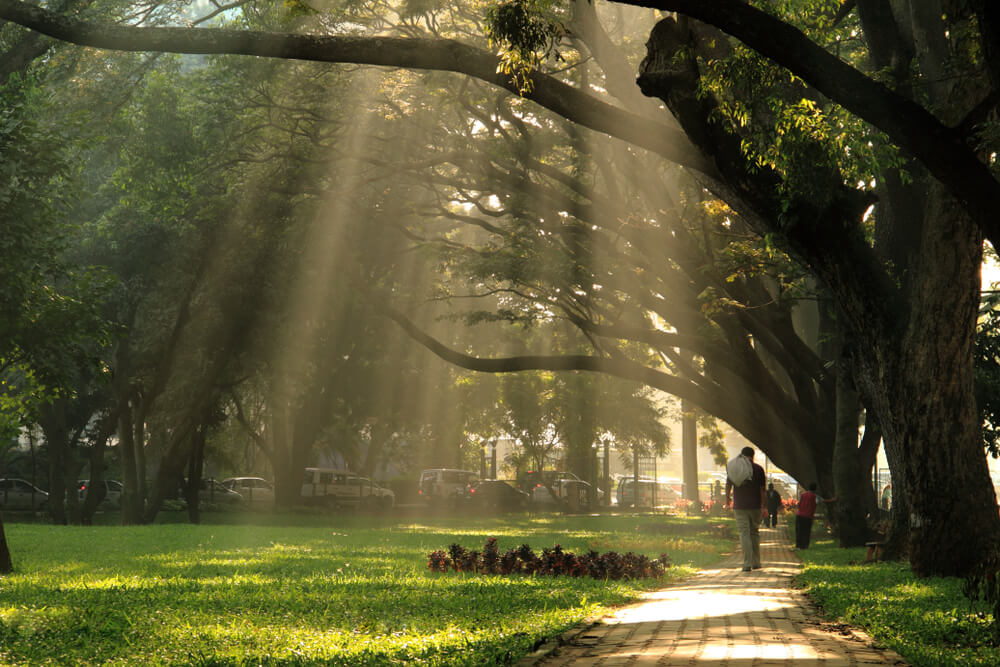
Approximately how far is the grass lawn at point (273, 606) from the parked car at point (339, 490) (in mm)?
23230

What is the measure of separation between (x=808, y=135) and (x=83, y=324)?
13757 mm

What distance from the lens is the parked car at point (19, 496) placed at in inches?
1559

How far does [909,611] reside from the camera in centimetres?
856

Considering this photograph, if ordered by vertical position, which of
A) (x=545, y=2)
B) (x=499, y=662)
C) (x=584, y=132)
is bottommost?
(x=499, y=662)

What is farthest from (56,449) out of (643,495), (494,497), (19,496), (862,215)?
(643,495)

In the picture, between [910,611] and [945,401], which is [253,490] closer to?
[945,401]

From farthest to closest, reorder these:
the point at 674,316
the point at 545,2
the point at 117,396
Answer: the point at 117,396
the point at 674,316
the point at 545,2

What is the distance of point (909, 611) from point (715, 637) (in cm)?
223

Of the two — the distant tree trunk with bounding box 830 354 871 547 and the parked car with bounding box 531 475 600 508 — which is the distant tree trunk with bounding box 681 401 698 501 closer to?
the parked car with bounding box 531 475 600 508

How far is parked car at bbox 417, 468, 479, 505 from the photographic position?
145 feet

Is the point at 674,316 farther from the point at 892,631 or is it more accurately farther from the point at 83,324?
the point at 892,631

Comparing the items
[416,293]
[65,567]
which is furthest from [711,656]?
[416,293]

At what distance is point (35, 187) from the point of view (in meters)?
17.1

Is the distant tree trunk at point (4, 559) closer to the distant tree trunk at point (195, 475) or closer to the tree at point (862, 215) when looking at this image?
the tree at point (862, 215)
